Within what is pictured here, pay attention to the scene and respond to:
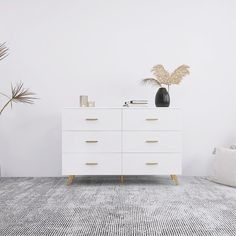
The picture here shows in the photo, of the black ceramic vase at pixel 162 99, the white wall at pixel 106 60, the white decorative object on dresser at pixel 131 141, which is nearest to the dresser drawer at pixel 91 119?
the white decorative object on dresser at pixel 131 141

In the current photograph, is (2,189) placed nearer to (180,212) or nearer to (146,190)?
(146,190)

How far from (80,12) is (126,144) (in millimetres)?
1649

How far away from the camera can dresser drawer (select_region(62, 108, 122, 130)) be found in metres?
3.26

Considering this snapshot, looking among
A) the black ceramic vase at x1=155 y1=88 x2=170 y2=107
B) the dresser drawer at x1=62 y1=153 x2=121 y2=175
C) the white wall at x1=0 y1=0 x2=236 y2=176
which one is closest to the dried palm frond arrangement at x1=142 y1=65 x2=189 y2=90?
the black ceramic vase at x1=155 y1=88 x2=170 y2=107

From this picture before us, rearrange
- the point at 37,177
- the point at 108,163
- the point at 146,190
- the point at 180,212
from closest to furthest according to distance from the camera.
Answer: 1. the point at 180,212
2. the point at 146,190
3. the point at 108,163
4. the point at 37,177

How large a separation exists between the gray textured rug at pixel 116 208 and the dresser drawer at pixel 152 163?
15cm

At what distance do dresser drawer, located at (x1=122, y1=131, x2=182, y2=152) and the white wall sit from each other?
0.61 meters

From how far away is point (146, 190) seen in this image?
307 centimetres

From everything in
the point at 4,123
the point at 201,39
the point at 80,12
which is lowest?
the point at 4,123

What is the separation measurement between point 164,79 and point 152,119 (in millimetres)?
504

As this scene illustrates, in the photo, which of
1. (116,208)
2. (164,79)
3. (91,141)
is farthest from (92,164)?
(164,79)

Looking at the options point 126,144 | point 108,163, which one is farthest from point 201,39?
point 108,163

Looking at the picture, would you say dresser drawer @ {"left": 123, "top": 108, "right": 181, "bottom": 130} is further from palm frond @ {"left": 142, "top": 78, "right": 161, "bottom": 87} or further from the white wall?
the white wall

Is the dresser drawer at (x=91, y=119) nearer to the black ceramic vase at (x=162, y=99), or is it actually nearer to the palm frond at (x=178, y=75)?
the black ceramic vase at (x=162, y=99)
